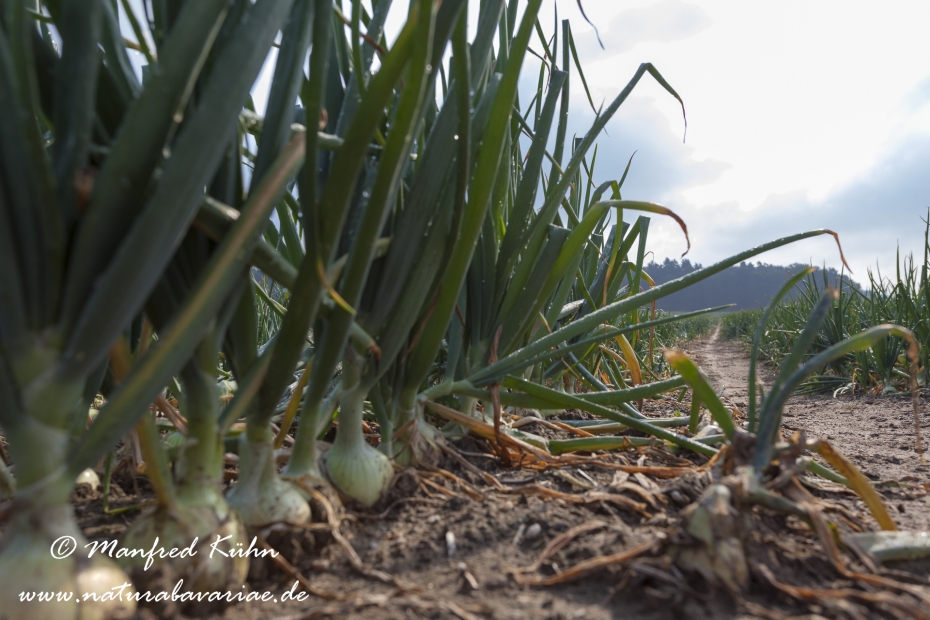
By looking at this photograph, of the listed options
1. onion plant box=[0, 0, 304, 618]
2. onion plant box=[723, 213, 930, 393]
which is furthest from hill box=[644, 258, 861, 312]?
Result: onion plant box=[0, 0, 304, 618]

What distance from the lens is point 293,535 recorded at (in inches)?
19.5

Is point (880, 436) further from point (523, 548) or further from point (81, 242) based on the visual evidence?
point (81, 242)

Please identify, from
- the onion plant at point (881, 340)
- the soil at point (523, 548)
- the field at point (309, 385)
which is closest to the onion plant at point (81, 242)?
the field at point (309, 385)

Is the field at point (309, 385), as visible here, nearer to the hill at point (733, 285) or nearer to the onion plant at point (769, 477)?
the onion plant at point (769, 477)

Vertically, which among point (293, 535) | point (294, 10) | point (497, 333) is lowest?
point (293, 535)

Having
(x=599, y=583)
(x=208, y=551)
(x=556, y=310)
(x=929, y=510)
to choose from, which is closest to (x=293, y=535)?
(x=208, y=551)

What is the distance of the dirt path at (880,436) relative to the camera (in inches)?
29.6

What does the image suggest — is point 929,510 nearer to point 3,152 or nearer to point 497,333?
point 497,333

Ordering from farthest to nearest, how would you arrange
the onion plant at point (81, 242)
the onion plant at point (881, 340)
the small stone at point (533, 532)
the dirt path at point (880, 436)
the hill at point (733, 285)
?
the hill at point (733, 285) → the onion plant at point (881, 340) → the dirt path at point (880, 436) → the small stone at point (533, 532) → the onion plant at point (81, 242)

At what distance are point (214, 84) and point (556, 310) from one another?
76cm

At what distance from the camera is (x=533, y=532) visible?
22.1 inches

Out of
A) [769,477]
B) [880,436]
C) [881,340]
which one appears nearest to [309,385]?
[769,477]

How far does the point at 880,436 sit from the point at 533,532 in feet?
4.40

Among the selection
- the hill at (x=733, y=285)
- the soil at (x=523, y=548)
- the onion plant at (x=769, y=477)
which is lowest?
the soil at (x=523, y=548)
